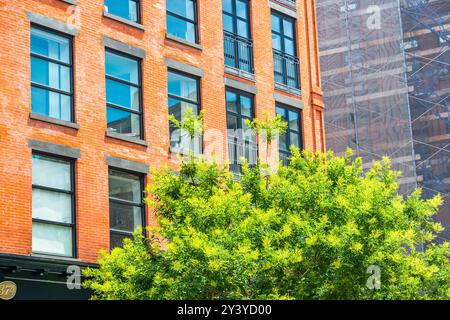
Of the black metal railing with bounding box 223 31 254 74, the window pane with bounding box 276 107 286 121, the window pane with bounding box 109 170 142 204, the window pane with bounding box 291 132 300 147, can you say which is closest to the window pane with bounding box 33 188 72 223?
the window pane with bounding box 109 170 142 204

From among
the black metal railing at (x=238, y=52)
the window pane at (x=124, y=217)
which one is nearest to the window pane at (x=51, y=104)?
the window pane at (x=124, y=217)

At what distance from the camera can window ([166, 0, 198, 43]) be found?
3030 cm

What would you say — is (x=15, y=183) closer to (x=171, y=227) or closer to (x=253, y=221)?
(x=171, y=227)

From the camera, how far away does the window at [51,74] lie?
84.8 feet

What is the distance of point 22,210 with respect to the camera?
24422mm

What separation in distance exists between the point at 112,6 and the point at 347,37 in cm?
2006

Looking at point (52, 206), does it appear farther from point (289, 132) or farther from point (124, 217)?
point (289, 132)

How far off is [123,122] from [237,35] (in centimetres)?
633

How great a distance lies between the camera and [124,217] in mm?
27344

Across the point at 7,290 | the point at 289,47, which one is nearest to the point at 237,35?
the point at 289,47

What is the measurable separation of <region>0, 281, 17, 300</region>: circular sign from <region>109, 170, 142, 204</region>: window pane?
14.6 feet

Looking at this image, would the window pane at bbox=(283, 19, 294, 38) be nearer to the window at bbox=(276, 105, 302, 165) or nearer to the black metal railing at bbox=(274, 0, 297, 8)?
the black metal railing at bbox=(274, 0, 297, 8)

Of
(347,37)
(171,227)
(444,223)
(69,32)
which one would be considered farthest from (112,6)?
(444,223)
